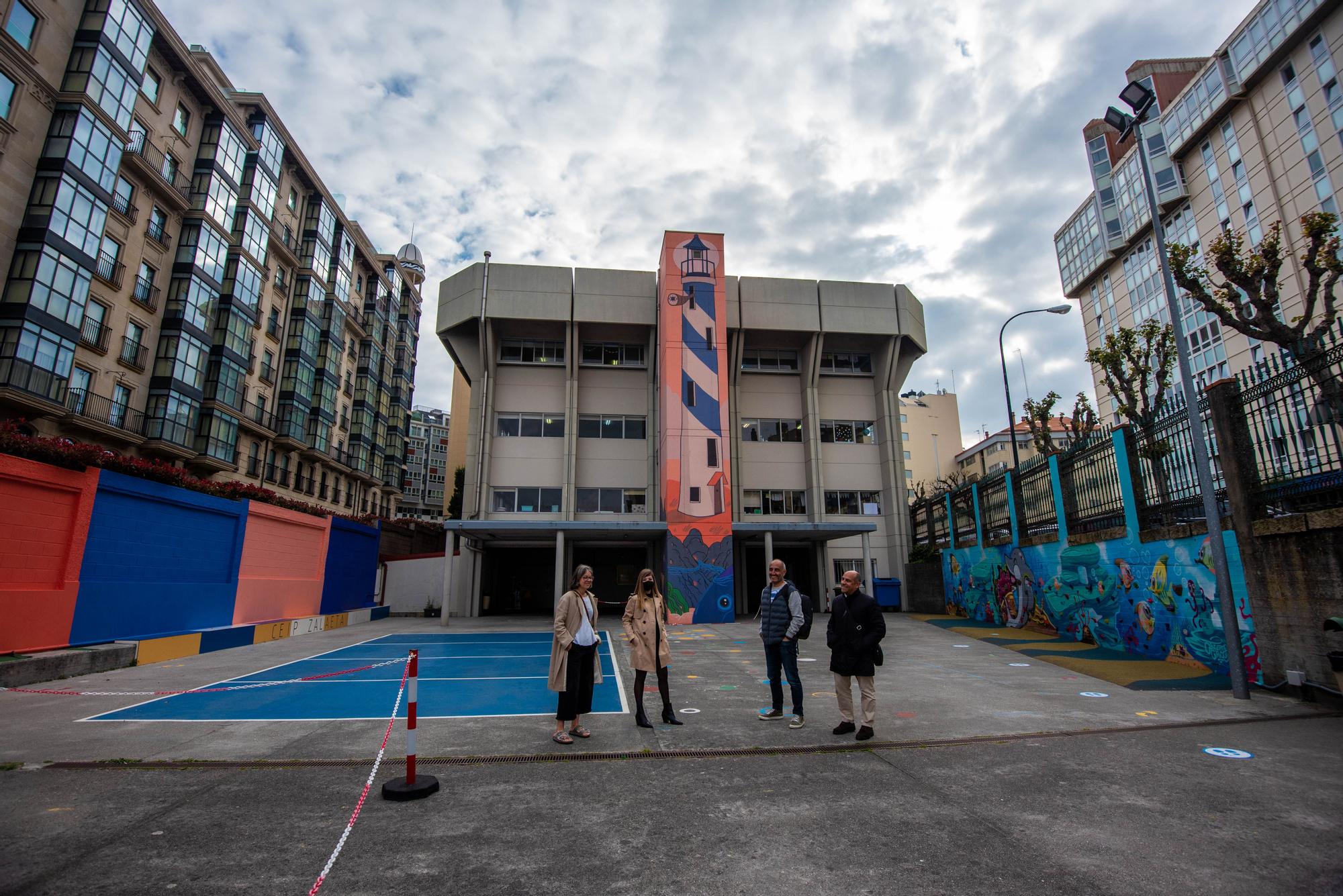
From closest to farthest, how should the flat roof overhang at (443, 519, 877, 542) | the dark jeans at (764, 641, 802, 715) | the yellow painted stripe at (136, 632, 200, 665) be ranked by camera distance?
the dark jeans at (764, 641, 802, 715) → the yellow painted stripe at (136, 632, 200, 665) → the flat roof overhang at (443, 519, 877, 542)

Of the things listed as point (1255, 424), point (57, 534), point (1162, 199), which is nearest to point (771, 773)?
point (1255, 424)

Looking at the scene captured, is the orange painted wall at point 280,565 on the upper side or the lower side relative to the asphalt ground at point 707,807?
upper

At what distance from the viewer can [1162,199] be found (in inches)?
1704

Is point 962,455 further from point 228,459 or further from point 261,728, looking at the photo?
point 261,728

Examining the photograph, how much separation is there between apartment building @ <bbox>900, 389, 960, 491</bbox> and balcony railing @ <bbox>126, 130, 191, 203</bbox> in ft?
223

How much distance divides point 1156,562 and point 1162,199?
45.6 meters

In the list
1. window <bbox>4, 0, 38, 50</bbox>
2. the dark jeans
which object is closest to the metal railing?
the dark jeans

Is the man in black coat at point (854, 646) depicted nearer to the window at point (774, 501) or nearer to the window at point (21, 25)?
the window at point (774, 501)

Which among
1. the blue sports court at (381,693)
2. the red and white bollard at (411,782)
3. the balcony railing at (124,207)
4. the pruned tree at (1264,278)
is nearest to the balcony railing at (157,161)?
the balcony railing at (124,207)

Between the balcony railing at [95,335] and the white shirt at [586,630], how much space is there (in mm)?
27008

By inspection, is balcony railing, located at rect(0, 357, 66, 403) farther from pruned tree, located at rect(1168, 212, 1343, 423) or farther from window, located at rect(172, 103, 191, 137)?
pruned tree, located at rect(1168, 212, 1343, 423)

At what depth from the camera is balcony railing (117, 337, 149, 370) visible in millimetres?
24938

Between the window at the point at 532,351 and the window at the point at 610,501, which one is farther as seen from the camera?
the window at the point at 532,351

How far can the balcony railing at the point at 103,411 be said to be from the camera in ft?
73.9
